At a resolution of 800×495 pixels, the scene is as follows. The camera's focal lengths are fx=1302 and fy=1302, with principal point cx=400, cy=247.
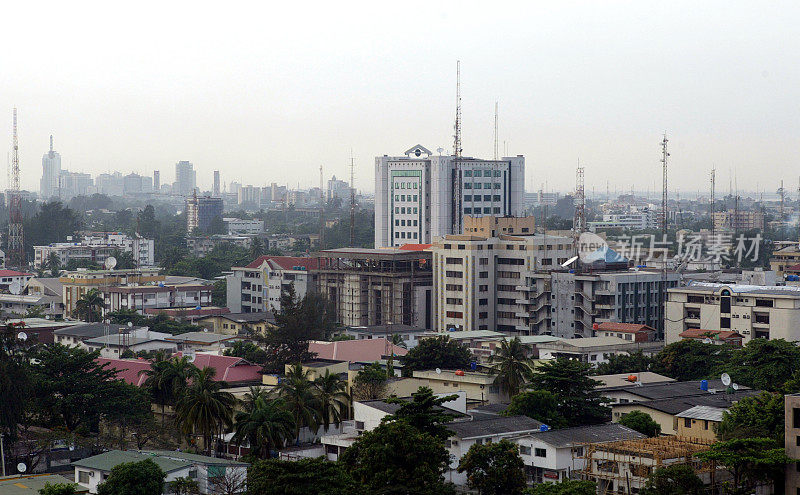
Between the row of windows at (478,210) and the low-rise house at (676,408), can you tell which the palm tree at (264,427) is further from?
the row of windows at (478,210)

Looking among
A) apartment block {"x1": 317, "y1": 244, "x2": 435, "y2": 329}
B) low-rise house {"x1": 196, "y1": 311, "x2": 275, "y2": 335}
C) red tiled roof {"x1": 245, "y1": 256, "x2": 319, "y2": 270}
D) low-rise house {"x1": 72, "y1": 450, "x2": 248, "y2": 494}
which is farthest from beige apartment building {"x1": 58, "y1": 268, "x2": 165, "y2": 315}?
low-rise house {"x1": 72, "y1": 450, "x2": 248, "y2": 494}

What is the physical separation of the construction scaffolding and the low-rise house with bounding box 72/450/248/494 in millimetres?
6431

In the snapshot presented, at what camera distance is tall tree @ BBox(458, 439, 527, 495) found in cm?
2336

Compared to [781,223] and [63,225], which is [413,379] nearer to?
[63,225]

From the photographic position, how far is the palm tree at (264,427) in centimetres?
2597

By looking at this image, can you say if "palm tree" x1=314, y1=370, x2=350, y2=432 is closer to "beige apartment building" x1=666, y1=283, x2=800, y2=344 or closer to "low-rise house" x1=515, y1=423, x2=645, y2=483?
"low-rise house" x1=515, y1=423, x2=645, y2=483

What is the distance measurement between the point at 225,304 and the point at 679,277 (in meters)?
24.4

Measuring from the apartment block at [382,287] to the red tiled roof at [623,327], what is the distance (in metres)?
9.99

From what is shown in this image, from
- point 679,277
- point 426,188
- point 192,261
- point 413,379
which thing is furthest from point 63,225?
point 413,379

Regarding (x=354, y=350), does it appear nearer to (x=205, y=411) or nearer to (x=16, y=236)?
(x=205, y=411)

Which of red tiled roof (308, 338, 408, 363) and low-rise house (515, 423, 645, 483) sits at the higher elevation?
red tiled roof (308, 338, 408, 363)

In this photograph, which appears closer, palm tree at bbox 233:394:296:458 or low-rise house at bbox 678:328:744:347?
palm tree at bbox 233:394:296:458

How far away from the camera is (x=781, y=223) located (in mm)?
119312

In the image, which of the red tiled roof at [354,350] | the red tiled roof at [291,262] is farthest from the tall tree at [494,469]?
the red tiled roof at [291,262]
